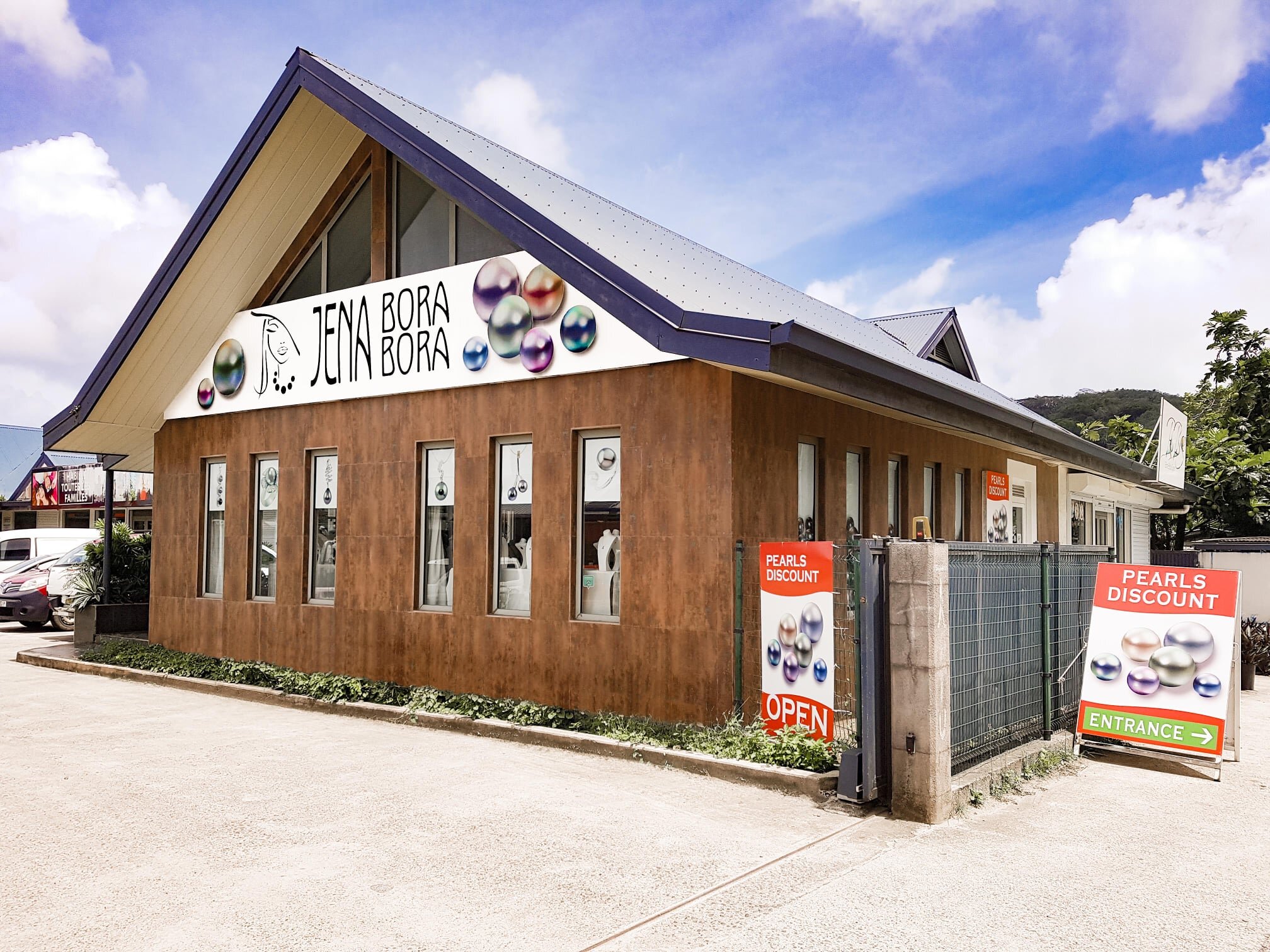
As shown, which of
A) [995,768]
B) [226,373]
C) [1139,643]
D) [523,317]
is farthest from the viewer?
[226,373]

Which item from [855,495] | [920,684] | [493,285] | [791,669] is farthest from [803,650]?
[493,285]

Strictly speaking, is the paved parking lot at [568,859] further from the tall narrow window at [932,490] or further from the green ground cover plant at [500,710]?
the tall narrow window at [932,490]

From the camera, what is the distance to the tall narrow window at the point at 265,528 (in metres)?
13.3

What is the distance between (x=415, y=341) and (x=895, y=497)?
6.17 m

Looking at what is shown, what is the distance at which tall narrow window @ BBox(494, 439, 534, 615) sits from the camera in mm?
10547

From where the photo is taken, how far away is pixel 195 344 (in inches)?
551

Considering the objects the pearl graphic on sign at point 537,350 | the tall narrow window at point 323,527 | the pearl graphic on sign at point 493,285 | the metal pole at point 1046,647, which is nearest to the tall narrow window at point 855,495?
the metal pole at point 1046,647

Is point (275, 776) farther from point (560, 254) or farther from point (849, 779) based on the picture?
point (560, 254)

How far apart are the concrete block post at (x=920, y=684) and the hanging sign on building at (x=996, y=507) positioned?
8.42 metres

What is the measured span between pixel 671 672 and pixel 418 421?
4.34 meters

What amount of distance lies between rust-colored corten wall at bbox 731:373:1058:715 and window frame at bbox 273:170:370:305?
5702mm

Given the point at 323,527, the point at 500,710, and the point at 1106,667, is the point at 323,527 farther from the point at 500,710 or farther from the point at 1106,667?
the point at 1106,667

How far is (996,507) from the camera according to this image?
1552 centimetres

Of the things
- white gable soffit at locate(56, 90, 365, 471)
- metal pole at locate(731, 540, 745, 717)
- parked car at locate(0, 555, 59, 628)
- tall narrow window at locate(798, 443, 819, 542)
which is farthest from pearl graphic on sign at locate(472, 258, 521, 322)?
parked car at locate(0, 555, 59, 628)
